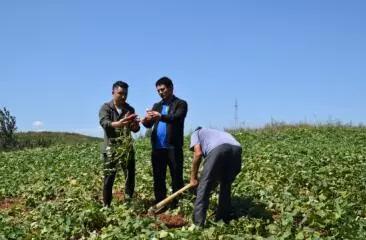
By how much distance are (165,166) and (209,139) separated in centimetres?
123

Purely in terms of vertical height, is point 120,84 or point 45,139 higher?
point 120,84

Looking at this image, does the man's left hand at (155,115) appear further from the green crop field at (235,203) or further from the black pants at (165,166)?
the green crop field at (235,203)

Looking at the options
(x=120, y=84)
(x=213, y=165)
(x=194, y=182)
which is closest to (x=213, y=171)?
(x=213, y=165)

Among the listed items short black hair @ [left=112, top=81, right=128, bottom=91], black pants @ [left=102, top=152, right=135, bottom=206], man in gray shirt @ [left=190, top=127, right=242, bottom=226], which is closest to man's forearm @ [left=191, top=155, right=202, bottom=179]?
man in gray shirt @ [left=190, top=127, right=242, bottom=226]

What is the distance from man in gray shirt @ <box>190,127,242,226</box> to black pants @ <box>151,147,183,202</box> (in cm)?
78

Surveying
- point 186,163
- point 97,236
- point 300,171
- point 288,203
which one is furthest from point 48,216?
point 186,163

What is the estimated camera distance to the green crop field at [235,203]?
→ 6.04 metres

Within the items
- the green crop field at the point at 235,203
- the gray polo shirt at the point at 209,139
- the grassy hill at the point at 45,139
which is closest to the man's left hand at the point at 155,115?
the gray polo shirt at the point at 209,139

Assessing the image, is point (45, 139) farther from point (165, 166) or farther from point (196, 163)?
point (196, 163)

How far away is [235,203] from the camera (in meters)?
7.54

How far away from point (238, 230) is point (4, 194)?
20.0ft

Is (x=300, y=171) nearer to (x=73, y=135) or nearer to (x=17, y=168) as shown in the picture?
(x=17, y=168)

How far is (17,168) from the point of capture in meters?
15.0

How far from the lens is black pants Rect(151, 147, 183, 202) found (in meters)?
7.55
